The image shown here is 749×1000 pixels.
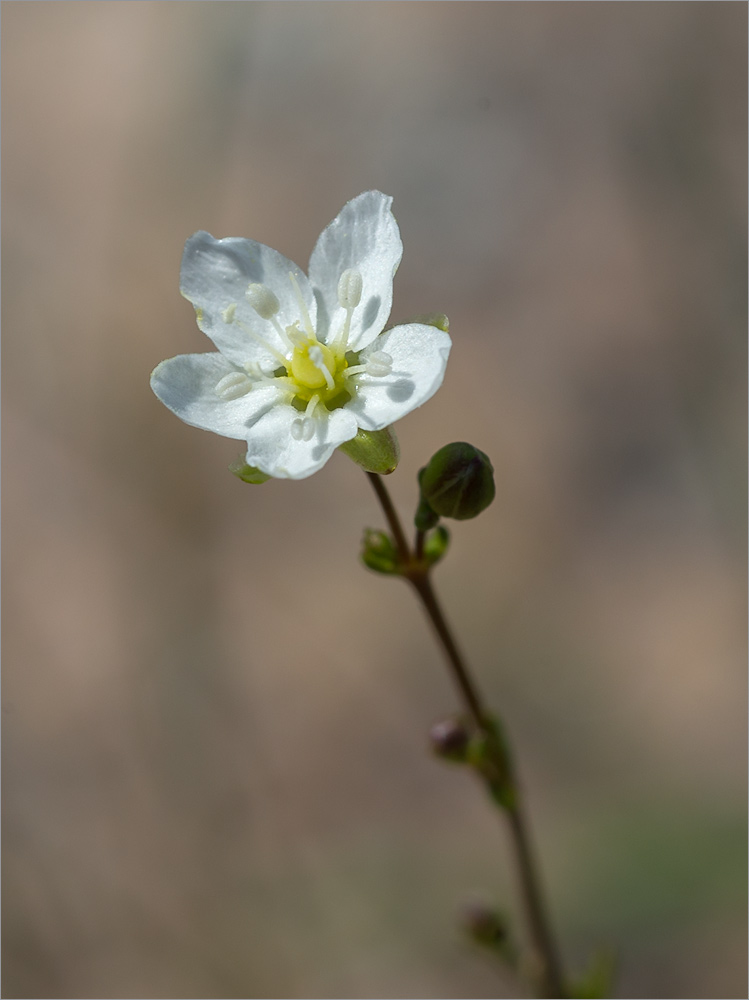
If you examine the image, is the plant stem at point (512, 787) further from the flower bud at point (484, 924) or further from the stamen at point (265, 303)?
the stamen at point (265, 303)

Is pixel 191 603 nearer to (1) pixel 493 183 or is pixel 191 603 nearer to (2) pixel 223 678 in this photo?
(2) pixel 223 678

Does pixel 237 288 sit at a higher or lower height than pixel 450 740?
higher

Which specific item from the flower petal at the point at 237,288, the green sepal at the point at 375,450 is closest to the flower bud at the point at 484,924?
the green sepal at the point at 375,450

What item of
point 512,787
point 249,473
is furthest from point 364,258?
point 512,787

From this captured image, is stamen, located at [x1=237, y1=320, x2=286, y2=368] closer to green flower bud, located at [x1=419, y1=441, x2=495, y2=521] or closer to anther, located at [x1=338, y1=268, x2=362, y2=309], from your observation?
anther, located at [x1=338, y1=268, x2=362, y2=309]

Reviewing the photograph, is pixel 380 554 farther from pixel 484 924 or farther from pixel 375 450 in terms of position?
pixel 484 924

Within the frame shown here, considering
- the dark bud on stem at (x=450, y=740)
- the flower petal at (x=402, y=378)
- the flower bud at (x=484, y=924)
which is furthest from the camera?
the flower bud at (x=484, y=924)
